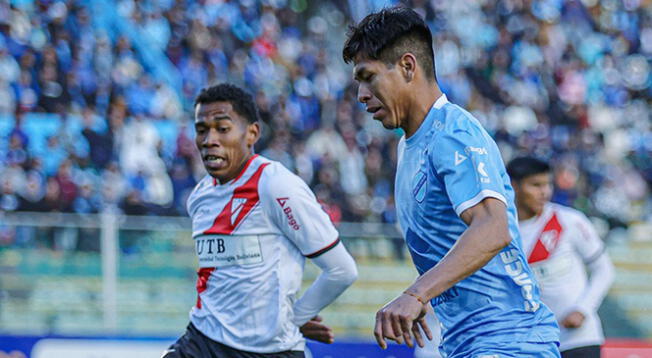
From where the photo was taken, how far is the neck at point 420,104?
4.02 m

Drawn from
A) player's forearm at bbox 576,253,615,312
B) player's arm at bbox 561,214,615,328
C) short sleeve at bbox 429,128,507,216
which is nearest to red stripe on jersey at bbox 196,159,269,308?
short sleeve at bbox 429,128,507,216

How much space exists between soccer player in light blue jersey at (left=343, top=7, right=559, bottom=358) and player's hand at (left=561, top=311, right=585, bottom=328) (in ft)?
10.1

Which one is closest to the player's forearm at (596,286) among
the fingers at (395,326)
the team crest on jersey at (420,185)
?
the team crest on jersey at (420,185)

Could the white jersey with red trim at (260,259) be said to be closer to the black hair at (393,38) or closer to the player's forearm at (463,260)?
the black hair at (393,38)

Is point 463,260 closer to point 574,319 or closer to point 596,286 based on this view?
point 574,319

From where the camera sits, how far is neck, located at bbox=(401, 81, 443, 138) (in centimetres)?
402

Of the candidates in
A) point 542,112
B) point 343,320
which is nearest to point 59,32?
point 343,320

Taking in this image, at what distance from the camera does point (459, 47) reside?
1928 centimetres

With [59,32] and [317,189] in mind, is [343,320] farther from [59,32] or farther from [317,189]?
[59,32]

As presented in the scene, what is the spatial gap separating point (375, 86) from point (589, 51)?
17.0m

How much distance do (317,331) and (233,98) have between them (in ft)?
4.65

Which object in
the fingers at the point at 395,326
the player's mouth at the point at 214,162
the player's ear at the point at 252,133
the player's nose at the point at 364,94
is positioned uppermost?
the player's ear at the point at 252,133

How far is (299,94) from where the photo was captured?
16.9 m

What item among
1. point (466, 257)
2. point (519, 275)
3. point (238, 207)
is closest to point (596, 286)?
point (238, 207)
